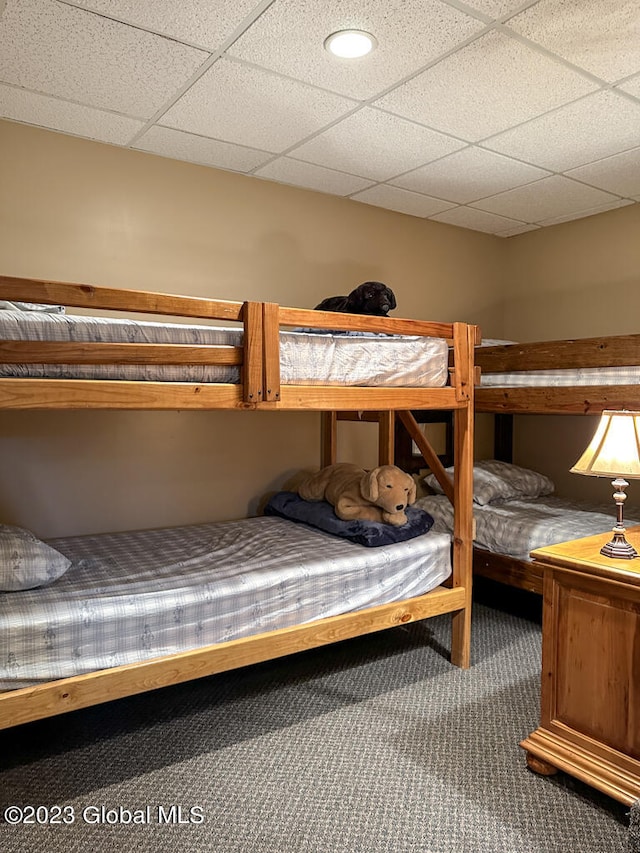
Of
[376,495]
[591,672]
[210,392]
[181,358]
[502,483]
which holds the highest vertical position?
[181,358]

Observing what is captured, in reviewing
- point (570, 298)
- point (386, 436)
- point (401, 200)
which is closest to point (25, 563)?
point (386, 436)

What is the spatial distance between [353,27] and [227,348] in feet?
3.68

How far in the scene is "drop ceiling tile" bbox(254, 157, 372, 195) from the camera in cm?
333

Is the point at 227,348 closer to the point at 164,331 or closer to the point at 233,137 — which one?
the point at 164,331

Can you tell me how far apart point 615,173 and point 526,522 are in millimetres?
1977

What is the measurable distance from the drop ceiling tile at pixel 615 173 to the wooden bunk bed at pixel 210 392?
1.33m

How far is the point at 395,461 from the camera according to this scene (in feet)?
13.7

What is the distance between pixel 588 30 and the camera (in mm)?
2055

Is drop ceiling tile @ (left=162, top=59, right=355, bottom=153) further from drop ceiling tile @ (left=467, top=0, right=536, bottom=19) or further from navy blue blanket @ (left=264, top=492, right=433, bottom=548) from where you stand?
navy blue blanket @ (left=264, top=492, right=433, bottom=548)

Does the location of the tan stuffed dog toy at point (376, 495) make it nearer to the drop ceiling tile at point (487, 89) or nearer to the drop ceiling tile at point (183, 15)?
the drop ceiling tile at point (487, 89)

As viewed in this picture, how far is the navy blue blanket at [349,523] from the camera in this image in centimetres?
285

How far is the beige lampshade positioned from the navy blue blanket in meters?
0.94

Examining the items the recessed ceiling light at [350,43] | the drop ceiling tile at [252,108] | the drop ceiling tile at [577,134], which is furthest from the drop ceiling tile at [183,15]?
the drop ceiling tile at [577,134]

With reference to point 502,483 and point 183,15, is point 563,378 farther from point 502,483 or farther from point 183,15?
point 183,15
